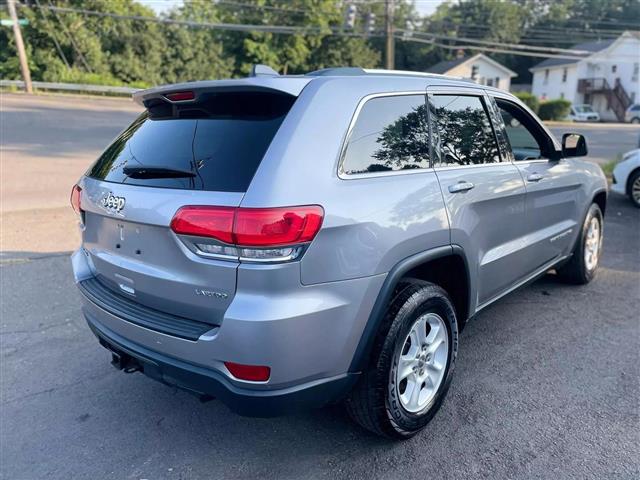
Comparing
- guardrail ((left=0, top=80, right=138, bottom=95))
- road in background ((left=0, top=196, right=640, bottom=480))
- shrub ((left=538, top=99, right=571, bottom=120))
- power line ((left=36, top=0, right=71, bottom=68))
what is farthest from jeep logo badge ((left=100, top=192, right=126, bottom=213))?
shrub ((left=538, top=99, right=571, bottom=120))

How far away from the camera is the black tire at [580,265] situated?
4844 mm

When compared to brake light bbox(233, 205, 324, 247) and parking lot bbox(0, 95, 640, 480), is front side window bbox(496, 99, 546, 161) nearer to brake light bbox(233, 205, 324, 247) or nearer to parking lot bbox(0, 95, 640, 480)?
parking lot bbox(0, 95, 640, 480)

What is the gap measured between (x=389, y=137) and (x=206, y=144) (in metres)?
0.95

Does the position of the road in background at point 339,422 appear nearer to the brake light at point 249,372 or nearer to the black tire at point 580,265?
the brake light at point 249,372

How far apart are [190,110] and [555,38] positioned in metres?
78.8

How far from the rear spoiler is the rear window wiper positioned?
405 millimetres

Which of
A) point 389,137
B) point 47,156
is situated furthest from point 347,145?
point 47,156

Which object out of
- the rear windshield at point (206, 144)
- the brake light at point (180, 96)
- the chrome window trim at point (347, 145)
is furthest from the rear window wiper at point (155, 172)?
the chrome window trim at point (347, 145)

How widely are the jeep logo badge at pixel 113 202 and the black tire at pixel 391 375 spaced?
1.42 metres

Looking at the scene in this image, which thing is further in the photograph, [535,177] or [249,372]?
[535,177]

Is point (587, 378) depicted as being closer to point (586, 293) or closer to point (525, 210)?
point (525, 210)

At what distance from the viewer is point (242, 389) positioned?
2207 mm

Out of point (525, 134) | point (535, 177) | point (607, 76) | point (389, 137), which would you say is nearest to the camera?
point (389, 137)

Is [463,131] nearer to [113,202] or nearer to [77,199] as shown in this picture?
[113,202]
